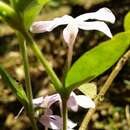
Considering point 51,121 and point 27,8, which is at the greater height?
point 27,8

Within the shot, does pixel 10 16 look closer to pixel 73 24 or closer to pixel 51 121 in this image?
pixel 73 24

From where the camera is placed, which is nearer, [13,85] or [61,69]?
[13,85]

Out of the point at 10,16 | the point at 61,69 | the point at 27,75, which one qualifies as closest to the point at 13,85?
the point at 27,75

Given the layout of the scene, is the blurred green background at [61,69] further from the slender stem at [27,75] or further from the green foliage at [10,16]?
the green foliage at [10,16]

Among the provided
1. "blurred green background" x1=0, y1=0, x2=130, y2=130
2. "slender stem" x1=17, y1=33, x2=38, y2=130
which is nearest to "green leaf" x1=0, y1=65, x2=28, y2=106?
"slender stem" x1=17, y1=33, x2=38, y2=130

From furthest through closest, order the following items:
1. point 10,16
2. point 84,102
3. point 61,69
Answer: point 61,69
point 84,102
point 10,16

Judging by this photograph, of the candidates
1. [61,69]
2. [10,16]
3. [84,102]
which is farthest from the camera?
[61,69]

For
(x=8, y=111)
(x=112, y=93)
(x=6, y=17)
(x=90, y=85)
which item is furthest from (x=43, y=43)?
(x=6, y=17)
